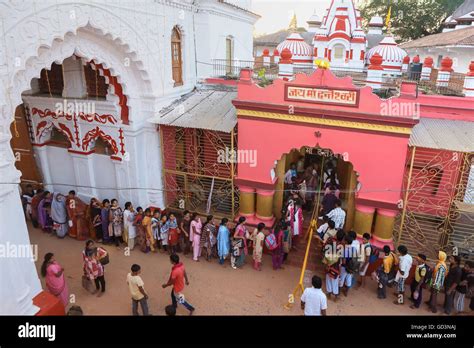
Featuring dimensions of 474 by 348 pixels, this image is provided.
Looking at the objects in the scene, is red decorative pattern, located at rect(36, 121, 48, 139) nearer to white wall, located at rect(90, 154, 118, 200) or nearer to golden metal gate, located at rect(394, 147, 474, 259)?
white wall, located at rect(90, 154, 118, 200)

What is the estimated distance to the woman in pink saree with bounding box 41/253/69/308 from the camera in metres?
6.52

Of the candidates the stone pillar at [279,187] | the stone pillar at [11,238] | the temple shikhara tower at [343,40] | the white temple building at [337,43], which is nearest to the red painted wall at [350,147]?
the stone pillar at [279,187]

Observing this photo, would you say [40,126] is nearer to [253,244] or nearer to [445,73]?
[253,244]

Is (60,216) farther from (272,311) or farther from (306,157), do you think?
(306,157)

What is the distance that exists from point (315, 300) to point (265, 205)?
3.67 m

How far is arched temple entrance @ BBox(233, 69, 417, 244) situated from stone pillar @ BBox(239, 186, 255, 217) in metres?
0.33

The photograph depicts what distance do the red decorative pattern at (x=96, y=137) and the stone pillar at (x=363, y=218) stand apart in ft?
21.0

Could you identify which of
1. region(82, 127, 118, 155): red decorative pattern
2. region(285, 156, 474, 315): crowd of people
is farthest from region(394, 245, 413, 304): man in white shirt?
Answer: region(82, 127, 118, 155): red decorative pattern

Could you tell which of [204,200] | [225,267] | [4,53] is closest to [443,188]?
[225,267]

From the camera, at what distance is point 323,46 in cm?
1491

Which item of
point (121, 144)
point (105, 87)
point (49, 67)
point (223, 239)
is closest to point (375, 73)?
point (223, 239)

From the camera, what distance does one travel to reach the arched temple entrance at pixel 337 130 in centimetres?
759

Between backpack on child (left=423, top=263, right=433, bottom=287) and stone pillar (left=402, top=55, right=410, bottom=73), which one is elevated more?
stone pillar (left=402, top=55, right=410, bottom=73)

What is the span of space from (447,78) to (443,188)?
139 inches
